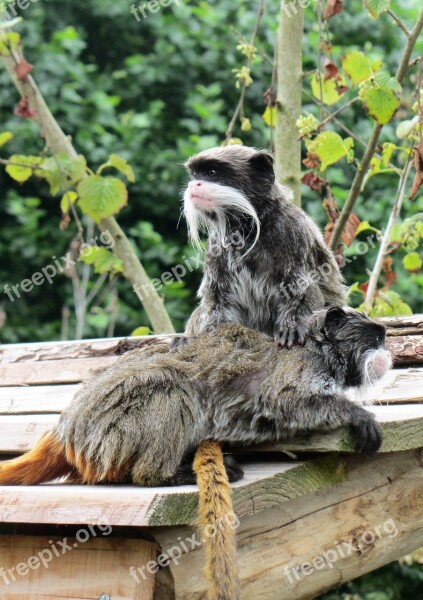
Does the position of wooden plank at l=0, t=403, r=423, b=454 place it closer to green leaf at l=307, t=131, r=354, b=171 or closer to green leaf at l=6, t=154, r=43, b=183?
green leaf at l=307, t=131, r=354, b=171

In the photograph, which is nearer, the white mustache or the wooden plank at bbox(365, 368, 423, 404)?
the wooden plank at bbox(365, 368, 423, 404)

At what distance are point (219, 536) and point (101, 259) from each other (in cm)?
297

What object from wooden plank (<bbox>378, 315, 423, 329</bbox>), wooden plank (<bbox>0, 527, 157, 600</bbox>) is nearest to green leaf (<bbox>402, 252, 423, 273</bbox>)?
wooden plank (<bbox>378, 315, 423, 329</bbox>)

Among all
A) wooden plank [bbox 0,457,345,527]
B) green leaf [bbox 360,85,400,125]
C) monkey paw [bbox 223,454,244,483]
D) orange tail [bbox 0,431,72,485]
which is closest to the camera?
wooden plank [bbox 0,457,345,527]

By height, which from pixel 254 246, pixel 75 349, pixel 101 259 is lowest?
pixel 75 349

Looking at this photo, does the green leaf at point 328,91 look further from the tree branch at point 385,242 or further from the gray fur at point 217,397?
the gray fur at point 217,397

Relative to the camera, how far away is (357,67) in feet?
15.0

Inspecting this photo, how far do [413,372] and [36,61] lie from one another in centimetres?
674

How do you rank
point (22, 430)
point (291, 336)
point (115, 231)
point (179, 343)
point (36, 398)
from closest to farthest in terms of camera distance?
point (291, 336) → point (179, 343) → point (22, 430) → point (36, 398) → point (115, 231)

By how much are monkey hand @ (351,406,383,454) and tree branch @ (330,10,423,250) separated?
194 centimetres

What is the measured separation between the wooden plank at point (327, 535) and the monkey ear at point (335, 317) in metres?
0.50

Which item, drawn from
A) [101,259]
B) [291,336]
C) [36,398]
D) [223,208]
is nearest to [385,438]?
[291,336]

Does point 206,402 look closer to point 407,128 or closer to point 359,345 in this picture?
point 359,345

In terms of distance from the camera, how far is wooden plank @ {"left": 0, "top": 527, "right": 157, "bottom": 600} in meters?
2.61
